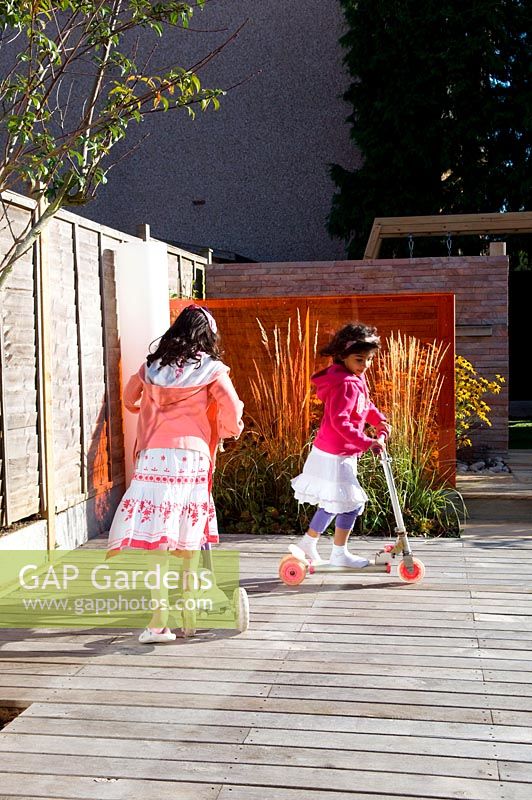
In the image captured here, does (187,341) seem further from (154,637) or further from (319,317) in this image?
(319,317)

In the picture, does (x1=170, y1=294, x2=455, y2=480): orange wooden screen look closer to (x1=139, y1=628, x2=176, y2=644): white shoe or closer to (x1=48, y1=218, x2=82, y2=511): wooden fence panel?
(x1=48, y1=218, x2=82, y2=511): wooden fence panel

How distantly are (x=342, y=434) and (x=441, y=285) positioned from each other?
4.34 metres

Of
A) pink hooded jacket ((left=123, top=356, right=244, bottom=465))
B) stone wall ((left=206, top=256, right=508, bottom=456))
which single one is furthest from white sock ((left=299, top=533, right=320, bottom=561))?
stone wall ((left=206, top=256, right=508, bottom=456))

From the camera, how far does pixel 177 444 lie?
3.66m

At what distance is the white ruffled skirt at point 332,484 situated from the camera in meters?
4.58

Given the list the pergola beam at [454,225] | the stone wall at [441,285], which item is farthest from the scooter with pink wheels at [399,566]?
the pergola beam at [454,225]

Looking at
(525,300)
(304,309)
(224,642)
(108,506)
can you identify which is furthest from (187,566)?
(525,300)

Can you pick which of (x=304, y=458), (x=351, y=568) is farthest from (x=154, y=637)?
(x=304, y=458)

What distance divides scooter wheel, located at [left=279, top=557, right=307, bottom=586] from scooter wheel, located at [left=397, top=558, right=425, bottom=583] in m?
0.47

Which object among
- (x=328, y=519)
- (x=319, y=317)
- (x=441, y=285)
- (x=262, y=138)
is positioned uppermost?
(x=262, y=138)

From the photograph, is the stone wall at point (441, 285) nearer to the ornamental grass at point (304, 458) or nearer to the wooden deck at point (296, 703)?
the ornamental grass at point (304, 458)

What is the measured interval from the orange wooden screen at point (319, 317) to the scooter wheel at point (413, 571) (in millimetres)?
2383

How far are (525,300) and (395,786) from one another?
37.4ft

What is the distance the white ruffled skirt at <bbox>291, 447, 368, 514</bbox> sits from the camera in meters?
4.58
